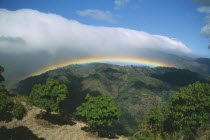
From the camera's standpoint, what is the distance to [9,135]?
36.4 m

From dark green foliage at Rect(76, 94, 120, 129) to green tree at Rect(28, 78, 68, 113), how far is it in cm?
482

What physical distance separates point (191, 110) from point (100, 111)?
1727 cm

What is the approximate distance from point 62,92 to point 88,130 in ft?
32.1

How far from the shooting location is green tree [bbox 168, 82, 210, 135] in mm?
39625

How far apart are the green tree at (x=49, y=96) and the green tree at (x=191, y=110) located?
22353mm

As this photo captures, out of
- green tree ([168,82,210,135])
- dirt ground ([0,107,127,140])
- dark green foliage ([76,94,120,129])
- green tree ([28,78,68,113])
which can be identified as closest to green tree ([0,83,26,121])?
dirt ground ([0,107,127,140])

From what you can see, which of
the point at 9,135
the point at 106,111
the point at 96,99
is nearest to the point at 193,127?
the point at 106,111

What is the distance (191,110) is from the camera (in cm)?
4103

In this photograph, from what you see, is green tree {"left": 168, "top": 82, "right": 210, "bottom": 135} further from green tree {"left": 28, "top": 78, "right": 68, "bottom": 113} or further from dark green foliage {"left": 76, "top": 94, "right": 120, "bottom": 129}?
green tree {"left": 28, "top": 78, "right": 68, "bottom": 113}

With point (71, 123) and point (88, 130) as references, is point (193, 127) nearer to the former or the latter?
point (88, 130)

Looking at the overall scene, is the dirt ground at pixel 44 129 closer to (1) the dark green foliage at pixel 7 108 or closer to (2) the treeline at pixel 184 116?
(1) the dark green foliage at pixel 7 108

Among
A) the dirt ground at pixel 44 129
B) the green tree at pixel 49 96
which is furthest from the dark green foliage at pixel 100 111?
the green tree at pixel 49 96

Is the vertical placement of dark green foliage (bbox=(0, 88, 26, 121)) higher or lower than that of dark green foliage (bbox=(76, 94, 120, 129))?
higher

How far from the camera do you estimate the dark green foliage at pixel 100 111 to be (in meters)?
40.6
